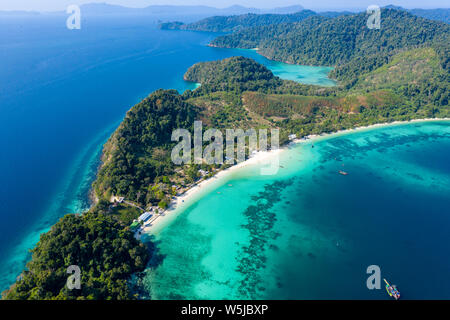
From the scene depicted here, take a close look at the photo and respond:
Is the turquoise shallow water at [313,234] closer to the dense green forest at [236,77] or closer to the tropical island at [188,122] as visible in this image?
the tropical island at [188,122]

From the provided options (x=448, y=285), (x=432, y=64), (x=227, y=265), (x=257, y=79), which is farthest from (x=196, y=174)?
(x=432, y=64)

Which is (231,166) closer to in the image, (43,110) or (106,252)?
(106,252)

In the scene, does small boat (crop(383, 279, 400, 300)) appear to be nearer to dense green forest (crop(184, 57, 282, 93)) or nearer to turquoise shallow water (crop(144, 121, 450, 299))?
turquoise shallow water (crop(144, 121, 450, 299))

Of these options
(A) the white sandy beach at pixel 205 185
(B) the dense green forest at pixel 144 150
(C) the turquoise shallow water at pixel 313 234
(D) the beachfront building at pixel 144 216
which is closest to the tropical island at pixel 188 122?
(B) the dense green forest at pixel 144 150

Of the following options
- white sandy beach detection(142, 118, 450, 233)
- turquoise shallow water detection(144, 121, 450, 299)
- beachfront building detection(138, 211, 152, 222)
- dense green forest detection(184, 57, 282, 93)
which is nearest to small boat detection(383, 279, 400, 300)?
turquoise shallow water detection(144, 121, 450, 299)

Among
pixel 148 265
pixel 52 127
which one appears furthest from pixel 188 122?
pixel 52 127

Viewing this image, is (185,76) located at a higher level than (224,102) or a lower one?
higher
